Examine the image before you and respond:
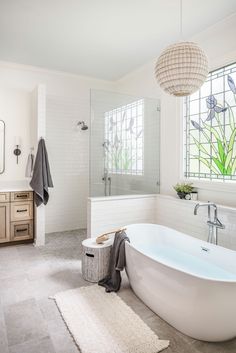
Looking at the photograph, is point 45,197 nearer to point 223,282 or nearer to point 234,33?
point 223,282

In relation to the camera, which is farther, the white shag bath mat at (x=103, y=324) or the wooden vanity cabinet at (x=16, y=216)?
the wooden vanity cabinet at (x=16, y=216)

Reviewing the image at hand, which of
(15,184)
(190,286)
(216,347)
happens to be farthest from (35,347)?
(15,184)

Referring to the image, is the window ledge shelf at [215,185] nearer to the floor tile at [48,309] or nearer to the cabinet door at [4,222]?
the floor tile at [48,309]

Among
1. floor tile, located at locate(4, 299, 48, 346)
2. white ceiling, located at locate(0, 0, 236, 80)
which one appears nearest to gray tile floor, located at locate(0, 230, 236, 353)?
floor tile, located at locate(4, 299, 48, 346)

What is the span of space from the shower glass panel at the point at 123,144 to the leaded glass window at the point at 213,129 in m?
0.58

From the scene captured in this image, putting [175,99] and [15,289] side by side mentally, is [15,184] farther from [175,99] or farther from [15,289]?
[175,99]

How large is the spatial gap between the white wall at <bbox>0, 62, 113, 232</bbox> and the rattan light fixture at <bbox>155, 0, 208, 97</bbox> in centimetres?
322

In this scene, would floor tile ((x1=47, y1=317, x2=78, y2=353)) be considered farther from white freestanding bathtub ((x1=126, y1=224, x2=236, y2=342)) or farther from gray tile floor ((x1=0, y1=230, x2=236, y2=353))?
white freestanding bathtub ((x1=126, y1=224, x2=236, y2=342))

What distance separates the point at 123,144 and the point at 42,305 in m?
2.34

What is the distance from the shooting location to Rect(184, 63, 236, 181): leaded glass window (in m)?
3.01

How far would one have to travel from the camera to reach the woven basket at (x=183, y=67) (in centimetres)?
178

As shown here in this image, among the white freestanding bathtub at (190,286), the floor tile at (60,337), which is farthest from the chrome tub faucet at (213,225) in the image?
the floor tile at (60,337)

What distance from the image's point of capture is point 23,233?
4.05 meters

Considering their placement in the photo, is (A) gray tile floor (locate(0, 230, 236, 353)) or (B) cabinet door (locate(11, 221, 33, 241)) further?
(B) cabinet door (locate(11, 221, 33, 241))
